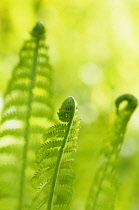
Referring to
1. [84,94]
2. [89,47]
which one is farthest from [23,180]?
[89,47]

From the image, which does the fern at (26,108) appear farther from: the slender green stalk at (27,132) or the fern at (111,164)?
the fern at (111,164)

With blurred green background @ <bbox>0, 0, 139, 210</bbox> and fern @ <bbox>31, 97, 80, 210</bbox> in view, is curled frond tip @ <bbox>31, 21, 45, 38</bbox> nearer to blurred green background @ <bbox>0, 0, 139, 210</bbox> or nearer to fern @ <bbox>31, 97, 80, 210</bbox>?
fern @ <bbox>31, 97, 80, 210</bbox>

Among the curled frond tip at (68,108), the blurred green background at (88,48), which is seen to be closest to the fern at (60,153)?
the curled frond tip at (68,108)

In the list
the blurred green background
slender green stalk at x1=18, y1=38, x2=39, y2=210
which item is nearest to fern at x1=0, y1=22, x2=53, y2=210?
slender green stalk at x1=18, y1=38, x2=39, y2=210

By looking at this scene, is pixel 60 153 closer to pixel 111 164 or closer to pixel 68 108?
pixel 68 108

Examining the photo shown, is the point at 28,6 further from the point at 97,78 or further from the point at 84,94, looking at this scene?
the point at 84,94

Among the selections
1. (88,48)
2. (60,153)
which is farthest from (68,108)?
(88,48)
